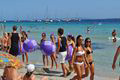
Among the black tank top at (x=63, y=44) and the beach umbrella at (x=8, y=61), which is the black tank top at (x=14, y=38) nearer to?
the black tank top at (x=63, y=44)

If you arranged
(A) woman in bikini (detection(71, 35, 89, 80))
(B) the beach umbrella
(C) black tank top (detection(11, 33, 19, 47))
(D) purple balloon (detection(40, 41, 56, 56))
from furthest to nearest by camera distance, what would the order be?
1. (D) purple balloon (detection(40, 41, 56, 56))
2. (C) black tank top (detection(11, 33, 19, 47))
3. (A) woman in bikini (detection(71, 35, 89, 80))
4. (B) the beach umbrella

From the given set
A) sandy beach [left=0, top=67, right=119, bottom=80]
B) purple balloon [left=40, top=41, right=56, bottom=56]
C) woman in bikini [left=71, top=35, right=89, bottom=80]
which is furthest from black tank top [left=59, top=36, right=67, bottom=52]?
woman in bikini [left=71, top=35, right=89, bottom=80]

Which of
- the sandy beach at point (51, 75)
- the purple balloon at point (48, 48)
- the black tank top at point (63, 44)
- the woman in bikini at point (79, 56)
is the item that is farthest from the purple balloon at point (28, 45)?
the woman in bikini at point (79, 56)

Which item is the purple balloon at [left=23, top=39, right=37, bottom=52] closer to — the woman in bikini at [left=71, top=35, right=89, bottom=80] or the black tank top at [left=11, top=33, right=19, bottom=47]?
the black tank top at [left=11, top=33, right=19, bottom=47]

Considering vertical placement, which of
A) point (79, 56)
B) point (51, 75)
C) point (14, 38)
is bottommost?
point (51, 75)

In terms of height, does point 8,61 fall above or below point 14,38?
below

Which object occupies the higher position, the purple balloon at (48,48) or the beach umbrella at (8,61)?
the beach umbrella at (8,61)

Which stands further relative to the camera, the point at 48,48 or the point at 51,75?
the point at 48,48

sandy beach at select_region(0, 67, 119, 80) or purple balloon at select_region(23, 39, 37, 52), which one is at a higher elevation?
purple balloon at select_region(23, 39, 37, 52)

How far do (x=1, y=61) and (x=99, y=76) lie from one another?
3.61 meters

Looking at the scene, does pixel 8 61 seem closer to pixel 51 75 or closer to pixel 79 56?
pixel 79 56

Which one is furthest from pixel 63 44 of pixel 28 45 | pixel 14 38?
pixel 28 45

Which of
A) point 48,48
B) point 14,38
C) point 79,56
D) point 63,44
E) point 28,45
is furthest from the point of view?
point 28,45

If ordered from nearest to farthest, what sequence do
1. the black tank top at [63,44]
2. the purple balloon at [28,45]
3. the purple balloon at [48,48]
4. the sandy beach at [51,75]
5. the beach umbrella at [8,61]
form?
1. the beach umbrella at [8,61]
2. the black tank top at [63,44]
3. the sandy beach at [51,75]
4. the purple balloon at [48,48]
5. the purple balloon at [28,45]
